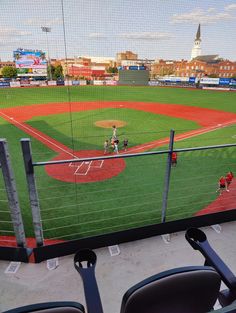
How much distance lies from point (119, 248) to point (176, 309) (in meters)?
1.69

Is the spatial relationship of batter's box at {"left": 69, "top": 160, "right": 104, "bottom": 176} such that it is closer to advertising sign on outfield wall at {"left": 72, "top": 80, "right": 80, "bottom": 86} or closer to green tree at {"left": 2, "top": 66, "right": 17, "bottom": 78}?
green tree at {"left": 2, "top": 66, "right": 17, "bottom": 78}

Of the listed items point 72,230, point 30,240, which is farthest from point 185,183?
point 30,240

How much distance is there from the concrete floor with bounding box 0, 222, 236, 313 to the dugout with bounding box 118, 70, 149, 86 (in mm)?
29286

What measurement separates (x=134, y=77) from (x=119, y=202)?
2902 centimetres

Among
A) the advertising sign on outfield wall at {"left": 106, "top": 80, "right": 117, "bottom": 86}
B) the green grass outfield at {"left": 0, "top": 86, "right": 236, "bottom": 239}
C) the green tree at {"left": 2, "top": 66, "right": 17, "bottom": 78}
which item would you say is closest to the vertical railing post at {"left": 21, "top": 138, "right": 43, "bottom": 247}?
the green grass outfield at {"left": 0, "top": 86, "right": 236, "bottom": 239}

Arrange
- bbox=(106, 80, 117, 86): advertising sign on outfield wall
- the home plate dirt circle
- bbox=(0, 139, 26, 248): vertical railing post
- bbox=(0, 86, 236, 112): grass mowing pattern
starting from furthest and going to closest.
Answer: bbox=(106, 80, 117, 86): advertising sign on outfield wall
bbox=(0, 86, 236, 112): grass mowing pattern
the home plate dirt circle
bbox=(0, 139, 26, 248): vertical railing post

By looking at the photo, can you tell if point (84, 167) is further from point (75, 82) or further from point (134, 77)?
point (75, 82)

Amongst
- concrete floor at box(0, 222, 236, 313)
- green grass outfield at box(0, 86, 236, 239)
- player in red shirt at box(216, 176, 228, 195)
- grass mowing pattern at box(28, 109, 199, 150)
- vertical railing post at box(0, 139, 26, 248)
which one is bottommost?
grass mowing pattern at box(28, 109, 199, 150)

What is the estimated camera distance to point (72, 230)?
191 inches

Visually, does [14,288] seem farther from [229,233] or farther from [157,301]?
[229,233]

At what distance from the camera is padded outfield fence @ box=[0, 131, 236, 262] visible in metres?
2.59

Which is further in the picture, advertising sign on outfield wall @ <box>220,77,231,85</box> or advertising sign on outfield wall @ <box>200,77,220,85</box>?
advertising sign on outfield wall @ <box>200,77,220,85</box>

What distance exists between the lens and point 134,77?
32375 millimetres

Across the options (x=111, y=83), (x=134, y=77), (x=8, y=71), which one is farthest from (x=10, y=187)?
(x=111, y=83)
